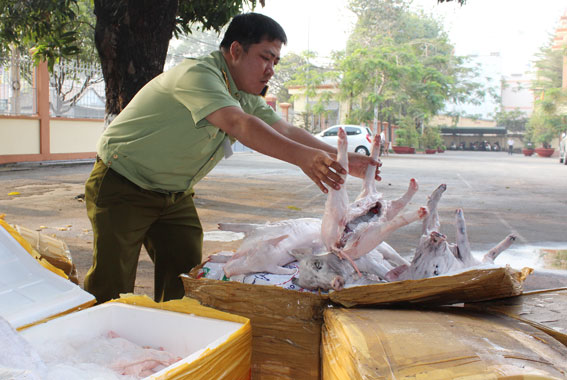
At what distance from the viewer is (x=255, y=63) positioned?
220cm

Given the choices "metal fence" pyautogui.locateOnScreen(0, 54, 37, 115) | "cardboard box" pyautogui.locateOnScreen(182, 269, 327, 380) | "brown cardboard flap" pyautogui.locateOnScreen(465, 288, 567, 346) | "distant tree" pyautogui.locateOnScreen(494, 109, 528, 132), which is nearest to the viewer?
"brown cardboard flap" pyautogui.locateOnScreen(465, 288, 567, 346)

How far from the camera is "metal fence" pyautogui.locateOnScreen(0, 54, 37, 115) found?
12.9 meters

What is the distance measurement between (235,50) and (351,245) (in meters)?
0.96

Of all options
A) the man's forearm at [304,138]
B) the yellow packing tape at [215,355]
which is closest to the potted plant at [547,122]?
the man's forearm at [304,138]

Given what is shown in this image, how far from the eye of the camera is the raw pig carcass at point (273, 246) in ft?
6.54

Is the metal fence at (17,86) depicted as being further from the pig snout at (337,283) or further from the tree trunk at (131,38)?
the pig snout at (337,283)

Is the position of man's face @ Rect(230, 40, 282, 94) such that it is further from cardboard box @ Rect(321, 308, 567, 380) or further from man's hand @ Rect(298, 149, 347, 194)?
cardboard box @ Rect(321, 308, 567, 380)

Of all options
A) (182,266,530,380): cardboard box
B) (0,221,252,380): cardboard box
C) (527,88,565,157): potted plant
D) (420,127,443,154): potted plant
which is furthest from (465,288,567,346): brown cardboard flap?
(527,88,565,157): potted plant

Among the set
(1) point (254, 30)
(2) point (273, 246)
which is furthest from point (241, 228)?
(1) point (254, 30)

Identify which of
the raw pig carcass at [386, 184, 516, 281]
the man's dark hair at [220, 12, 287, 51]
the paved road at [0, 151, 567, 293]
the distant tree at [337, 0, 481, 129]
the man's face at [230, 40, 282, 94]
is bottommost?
the paved road at [0, 151, 567, 293]

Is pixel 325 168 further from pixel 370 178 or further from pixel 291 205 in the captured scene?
pixel 291 205

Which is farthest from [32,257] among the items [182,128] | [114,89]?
[114,89]

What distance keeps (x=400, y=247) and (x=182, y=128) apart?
3.59 metres

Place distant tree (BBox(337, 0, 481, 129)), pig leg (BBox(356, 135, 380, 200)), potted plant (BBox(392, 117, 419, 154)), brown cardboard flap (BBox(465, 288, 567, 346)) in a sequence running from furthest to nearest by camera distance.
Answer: potted plant (BBox(392, 117, 419, 154)) → distant tree (BBox(337, 0, 481, 129)) → pig leg (BBox(356, 135, 380, 200)) → brown cardboard flap (BBox(465, 288, 567, 346))
